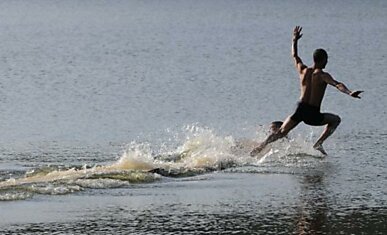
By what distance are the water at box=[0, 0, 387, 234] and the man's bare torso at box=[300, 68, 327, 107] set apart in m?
0.77

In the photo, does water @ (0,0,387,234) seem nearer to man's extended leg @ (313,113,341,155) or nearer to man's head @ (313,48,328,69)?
man's extended leg @ (313,113,341,155)

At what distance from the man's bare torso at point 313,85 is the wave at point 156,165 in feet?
2.53

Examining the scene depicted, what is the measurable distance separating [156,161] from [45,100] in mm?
9454

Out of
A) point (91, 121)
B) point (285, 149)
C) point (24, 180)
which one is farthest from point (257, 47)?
point (24, 180)

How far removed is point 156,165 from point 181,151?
1.63 m

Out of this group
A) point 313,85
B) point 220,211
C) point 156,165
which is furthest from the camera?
point 313,85

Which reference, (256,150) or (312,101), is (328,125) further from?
(256,150)

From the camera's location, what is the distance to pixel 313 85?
16516mm

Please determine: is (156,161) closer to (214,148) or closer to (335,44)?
(214,148)

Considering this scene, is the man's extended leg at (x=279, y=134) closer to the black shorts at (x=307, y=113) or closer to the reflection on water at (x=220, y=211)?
the black shorts at (x=307, y=113)

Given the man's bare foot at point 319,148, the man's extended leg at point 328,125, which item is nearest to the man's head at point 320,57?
the man's extended leg at point 328,125

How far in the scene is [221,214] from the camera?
1264cm

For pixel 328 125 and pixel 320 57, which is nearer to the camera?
pixel 320 57

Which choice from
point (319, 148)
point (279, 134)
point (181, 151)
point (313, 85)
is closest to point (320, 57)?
point (313, 85)
